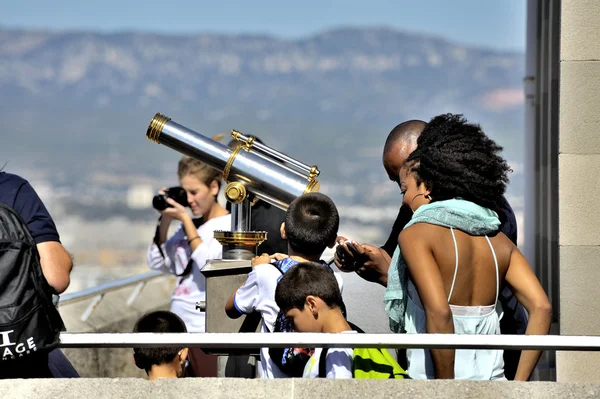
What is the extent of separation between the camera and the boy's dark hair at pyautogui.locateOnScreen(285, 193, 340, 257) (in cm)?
374

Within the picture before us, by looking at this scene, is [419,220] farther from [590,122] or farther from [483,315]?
[590,122]

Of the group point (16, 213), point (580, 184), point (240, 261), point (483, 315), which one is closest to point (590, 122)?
point (580, 184)

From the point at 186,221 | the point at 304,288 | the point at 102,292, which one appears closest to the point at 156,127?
the point at 186,221

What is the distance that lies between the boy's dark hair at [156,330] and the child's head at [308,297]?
84cm

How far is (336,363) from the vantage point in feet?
10.5

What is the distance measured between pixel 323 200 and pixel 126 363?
9.35 feet

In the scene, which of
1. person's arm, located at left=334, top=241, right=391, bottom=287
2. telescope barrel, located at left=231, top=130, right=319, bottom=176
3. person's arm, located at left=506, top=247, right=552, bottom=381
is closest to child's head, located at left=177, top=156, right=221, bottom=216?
telescope barrel, located at left=231, top=130, right=319, bottom=176

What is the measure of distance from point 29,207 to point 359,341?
44.8 inches

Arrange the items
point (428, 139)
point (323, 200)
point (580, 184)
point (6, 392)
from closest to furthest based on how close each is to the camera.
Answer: point (6, 392) < point (428, 139) < point (323, 200) < point (580, 184)

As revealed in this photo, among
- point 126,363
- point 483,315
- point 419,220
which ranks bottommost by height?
point 126,363

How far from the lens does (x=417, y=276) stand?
119 inches

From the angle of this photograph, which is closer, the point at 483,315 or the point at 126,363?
the point at 483,315

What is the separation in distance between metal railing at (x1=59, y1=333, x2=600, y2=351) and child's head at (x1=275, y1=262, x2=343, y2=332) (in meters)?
0.45

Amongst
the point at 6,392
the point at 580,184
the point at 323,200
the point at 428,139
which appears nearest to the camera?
the point at 6,392
